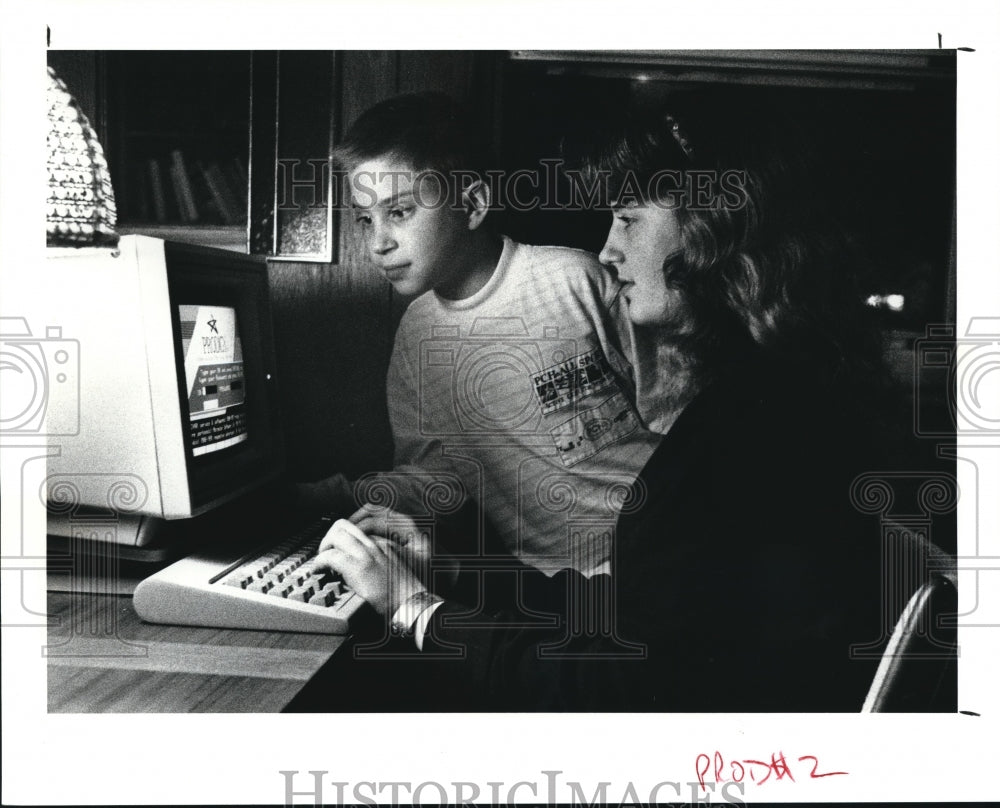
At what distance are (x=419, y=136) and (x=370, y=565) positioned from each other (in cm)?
85

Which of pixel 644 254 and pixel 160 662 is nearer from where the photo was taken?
pixel 160 662

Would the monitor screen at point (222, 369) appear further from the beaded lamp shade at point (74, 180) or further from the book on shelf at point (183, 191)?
the beaded lamp shade at point (74, 180)

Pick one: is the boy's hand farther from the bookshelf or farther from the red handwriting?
the red handwriting

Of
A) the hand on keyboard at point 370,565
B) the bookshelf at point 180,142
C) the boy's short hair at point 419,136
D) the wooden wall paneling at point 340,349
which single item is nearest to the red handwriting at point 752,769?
the hand on keyboard at point 370,565

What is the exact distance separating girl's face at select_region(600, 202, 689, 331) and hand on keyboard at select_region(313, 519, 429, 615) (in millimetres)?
673

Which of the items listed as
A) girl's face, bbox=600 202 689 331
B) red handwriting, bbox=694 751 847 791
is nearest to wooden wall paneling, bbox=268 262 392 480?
girl's face, bbox=600 202 689 331

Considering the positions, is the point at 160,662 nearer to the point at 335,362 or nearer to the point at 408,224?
the point at 335,362

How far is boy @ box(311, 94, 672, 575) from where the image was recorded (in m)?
1.82

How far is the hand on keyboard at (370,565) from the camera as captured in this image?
179 centimetres

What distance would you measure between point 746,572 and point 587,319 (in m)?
0.60

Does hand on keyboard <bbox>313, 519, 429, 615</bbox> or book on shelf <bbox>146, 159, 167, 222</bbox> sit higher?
book on shelf <bbox>146, 159, 167, 222</bbox>

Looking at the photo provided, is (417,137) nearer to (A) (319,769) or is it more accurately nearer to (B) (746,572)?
(B) (746,572)

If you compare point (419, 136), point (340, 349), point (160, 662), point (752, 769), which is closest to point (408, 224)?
point (419, 136)

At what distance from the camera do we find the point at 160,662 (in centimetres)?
171
